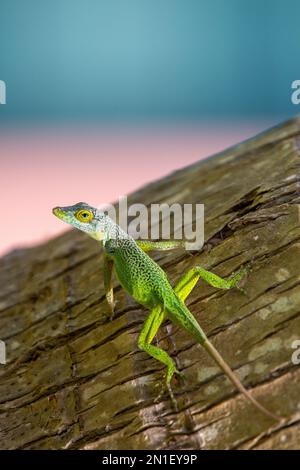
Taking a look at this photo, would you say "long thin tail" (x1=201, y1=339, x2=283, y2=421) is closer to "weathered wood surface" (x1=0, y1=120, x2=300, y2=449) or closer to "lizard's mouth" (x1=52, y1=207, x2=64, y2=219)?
"weathered wood surface" (x1=0, y1=120, x2=300, y2=449)

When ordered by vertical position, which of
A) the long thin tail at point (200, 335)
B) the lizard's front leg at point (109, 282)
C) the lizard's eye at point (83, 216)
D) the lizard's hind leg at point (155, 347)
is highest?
the lizard's eye at point (83, 216)

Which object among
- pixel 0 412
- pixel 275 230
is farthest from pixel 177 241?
pixel 0 412

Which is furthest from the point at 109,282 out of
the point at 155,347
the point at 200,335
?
the point at 200,335

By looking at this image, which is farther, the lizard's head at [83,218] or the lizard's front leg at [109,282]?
the lizard's head at [83,218]

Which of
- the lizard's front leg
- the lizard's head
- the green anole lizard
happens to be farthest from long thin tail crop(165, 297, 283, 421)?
the lizard's head

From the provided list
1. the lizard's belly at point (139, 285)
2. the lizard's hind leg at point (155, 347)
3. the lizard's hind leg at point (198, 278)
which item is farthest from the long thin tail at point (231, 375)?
the lizard's belly at point (139, 285)

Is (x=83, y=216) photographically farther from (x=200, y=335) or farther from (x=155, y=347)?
(x=200, y=335)

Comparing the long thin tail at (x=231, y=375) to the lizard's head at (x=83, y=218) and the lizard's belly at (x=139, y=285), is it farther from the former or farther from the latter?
the lizard's head at (x=83, y=218)
